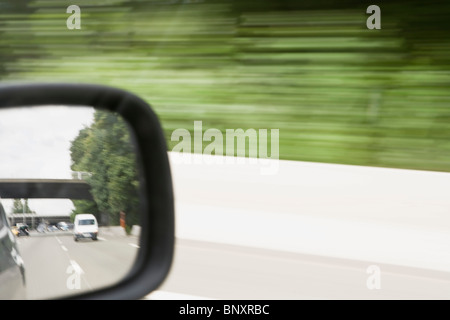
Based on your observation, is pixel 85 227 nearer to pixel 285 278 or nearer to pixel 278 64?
pixel 285 278

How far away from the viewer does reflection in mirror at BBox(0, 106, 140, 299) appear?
1.57 metres

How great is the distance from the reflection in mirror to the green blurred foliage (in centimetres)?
462

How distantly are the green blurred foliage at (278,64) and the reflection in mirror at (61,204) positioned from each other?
462 cm

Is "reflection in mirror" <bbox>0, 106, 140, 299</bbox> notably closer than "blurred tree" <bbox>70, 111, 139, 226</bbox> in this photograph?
Yes

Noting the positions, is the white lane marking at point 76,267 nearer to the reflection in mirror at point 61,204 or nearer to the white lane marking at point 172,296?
the reflection in mirror at point 61,204

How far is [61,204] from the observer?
1621 mm

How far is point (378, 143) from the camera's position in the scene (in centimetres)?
627

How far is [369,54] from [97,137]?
18.1 feet

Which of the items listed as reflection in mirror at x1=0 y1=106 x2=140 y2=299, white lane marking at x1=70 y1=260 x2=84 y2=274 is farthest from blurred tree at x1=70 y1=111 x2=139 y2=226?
white lane marking at x1=70 y1=260 x2=84 y2=274

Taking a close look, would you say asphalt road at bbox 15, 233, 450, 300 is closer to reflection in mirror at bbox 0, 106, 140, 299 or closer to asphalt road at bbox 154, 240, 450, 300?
asphalt road at bbox 154, 240, 450, 300

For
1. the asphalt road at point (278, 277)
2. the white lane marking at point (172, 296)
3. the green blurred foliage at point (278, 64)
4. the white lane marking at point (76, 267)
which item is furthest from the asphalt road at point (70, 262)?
the green blurred foliage at point (278, 64)

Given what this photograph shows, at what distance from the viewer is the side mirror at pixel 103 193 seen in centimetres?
156
